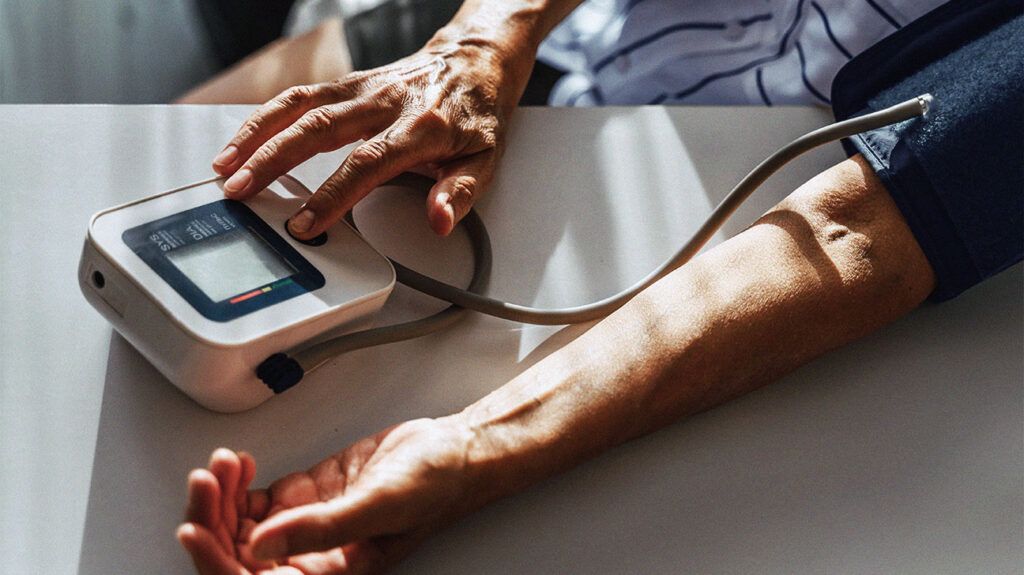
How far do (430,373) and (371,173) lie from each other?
17 cm

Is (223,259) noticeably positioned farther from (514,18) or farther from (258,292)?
(514,18)

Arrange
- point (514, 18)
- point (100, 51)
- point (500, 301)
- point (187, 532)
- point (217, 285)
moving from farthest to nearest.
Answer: point (100, 51) < point (514, 18) < point (500, 301) < point (217, 285) < point (187, 532)

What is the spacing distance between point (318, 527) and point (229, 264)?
0.68 feet

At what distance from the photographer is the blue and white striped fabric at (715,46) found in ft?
2.85

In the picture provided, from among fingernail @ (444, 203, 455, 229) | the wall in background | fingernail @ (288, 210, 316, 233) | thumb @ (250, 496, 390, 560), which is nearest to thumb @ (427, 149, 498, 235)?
fingernail @ (444, 203, 455, 229)

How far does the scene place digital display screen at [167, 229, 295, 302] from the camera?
1.98 ft

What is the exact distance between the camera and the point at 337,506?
1.72 feet

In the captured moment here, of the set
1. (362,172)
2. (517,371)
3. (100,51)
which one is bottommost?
(100,51)

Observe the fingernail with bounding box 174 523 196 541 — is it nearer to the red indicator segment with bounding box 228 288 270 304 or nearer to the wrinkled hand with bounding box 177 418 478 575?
the wrinkled hand with bounding box 177 418 478 575

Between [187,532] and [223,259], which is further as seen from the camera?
[223,259]

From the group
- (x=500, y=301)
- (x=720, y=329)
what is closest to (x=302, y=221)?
(x=500, y=301)

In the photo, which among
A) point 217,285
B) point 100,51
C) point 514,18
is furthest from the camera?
point 100,51

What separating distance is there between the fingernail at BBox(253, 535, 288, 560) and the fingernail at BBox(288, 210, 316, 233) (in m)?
0.25

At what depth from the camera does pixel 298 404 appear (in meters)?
0.65
